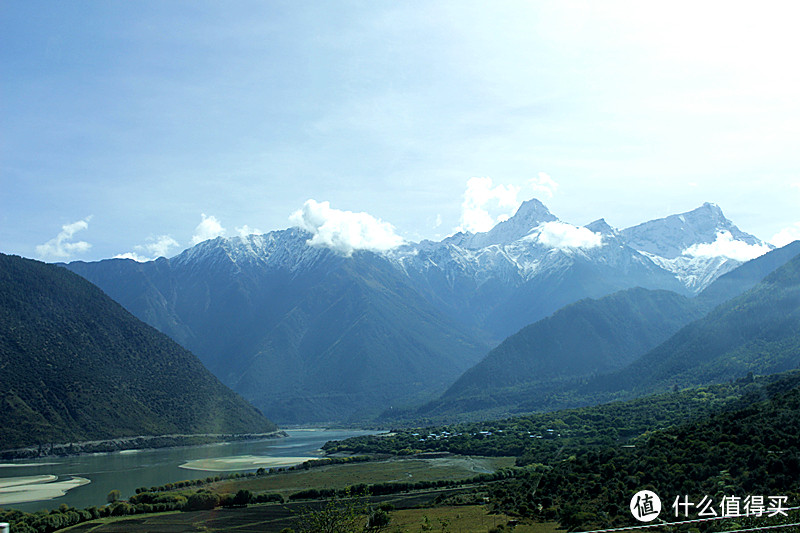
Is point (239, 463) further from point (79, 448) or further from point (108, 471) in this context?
point (79, 448)

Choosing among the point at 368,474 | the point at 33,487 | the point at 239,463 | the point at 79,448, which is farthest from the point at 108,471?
the point at 368,474

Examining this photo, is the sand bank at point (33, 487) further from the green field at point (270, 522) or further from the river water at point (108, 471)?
the green field at point (270, 522)

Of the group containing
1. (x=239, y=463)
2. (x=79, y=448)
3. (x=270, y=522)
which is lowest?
(x=239, y=463)

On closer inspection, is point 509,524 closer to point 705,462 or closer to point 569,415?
point 705,462

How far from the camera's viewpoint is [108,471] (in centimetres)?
14462

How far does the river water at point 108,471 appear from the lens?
108 meters

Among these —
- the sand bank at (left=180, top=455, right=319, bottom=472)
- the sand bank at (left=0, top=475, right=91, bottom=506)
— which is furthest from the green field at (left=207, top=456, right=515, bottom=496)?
the sand bank at (left=0, top=475, right=91, bottom=506)

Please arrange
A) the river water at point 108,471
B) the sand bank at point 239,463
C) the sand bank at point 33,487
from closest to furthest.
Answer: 1. the sand bank at point 33,487
2. the river water at point 108,471
3. the sand bank at point 239,463

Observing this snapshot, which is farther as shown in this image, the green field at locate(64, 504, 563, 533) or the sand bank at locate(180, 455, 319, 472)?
the sand bank at locate(180, 455, 319, 472)

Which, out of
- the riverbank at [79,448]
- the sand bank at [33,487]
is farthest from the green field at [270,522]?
the riverbank at [79,448]

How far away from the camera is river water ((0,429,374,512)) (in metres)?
108

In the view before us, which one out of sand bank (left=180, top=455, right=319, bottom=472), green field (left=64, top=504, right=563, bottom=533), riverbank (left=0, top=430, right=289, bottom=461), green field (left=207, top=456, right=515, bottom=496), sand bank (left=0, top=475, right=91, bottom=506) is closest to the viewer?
green field (left=64, top=504, right=563, bottom=533)

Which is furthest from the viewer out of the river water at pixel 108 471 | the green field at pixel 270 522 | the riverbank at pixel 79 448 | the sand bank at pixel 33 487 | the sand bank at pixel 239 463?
the riverbank at pixel 79 448

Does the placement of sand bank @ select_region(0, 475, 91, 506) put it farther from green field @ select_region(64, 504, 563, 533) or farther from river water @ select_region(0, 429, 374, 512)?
green field @ select_region(64, 504, 563, 533)
